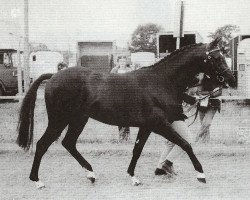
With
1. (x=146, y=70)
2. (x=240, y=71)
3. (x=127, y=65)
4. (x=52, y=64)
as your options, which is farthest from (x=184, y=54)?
(x=52, y=64)

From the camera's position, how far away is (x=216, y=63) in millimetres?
5145

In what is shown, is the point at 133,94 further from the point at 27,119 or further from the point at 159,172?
the point at 27,119

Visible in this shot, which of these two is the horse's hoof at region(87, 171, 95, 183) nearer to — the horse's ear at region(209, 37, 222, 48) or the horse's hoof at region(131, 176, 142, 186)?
the horse's hoof at region(131, 176, 142, 186)

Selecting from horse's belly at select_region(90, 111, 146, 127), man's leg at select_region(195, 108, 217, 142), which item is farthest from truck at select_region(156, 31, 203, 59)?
horse's belly at select_region(90, 111, 146, 127)

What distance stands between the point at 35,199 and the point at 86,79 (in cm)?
160

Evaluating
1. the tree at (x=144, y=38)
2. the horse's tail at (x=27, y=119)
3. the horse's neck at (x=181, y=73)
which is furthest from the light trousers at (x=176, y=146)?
the tree at (x=144, y=38)

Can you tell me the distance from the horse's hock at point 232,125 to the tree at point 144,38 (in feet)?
148

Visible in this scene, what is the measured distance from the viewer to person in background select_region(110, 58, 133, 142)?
7.59 metres

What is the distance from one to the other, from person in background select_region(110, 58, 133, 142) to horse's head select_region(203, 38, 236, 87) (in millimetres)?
2680

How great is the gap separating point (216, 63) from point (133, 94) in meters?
1.05

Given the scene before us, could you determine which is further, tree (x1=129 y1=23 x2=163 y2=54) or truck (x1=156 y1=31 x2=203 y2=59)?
tree (x1=129 y1=23 x2=163 y2=54)

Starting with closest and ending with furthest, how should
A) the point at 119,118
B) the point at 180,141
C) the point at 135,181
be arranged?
1. the point at 180,141
2. the point at 135,181
3. the point at 119,118

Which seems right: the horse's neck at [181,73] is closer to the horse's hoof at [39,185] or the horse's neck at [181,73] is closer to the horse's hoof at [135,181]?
the horse's hoof at [135,181]

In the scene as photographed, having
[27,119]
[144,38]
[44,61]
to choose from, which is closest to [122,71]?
[27,119]
